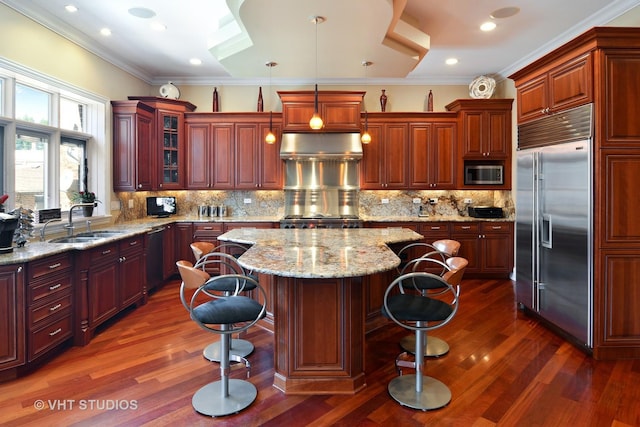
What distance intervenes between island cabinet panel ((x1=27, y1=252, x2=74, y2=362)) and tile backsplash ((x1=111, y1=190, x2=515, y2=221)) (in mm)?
3093

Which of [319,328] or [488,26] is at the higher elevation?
[488,26]

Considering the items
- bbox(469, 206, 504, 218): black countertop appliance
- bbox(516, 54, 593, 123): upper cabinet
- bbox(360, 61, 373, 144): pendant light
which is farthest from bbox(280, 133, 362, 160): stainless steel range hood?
bbox(516, 54, 593, 123): upper cabinet

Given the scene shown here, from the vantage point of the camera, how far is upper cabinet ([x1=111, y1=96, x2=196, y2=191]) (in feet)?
16.3

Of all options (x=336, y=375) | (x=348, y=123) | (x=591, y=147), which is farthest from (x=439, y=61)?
(x=336, y=375)

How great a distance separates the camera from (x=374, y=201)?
20.6 ft

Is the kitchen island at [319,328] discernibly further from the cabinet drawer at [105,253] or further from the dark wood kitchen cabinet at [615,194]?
the dark wood kitchen cabinet at [615,194]

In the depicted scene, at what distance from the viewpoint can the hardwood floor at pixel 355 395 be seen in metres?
2.22

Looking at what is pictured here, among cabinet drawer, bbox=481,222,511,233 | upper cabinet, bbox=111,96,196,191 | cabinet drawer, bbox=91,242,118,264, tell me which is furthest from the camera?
cabinet drawer, bbox=481,222,511,233

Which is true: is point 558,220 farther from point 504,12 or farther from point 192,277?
point 192,277

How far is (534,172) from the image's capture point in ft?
12.2

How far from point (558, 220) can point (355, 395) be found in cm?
250

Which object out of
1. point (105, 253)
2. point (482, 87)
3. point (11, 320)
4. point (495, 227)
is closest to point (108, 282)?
point (105, 253)

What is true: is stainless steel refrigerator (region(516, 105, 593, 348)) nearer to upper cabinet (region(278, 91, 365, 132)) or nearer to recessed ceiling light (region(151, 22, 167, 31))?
upper cabinet (region(278, 91, 365, 132))

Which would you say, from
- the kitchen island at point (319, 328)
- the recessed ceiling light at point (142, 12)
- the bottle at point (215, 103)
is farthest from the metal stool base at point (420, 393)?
the bottle at point (215, 103)
